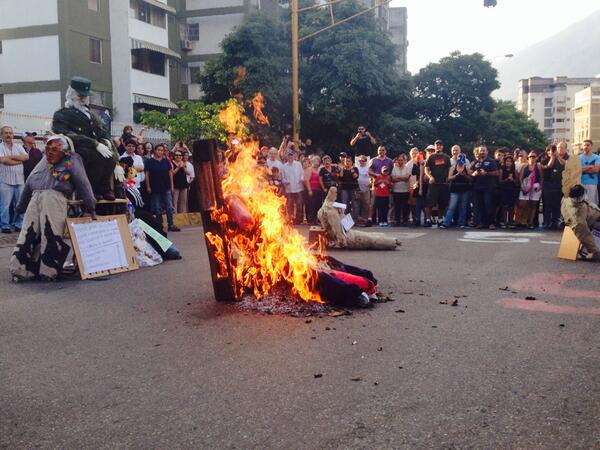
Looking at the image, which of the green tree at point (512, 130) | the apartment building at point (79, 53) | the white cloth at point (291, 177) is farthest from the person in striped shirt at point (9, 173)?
the green tree at point (512, 130)

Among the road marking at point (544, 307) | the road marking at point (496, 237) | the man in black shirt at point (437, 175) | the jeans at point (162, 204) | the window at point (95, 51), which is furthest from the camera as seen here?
the window at point (95, 51)

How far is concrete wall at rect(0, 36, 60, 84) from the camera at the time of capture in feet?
110

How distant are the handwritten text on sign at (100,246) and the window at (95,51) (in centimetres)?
2883

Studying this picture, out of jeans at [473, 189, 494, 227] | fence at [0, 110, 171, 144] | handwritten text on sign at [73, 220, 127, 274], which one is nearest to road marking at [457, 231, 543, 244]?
jeans at [473, 189, 494, 227]

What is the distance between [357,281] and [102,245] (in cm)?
419

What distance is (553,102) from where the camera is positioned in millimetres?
166500

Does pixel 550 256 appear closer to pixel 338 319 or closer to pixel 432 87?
pixel 338 319

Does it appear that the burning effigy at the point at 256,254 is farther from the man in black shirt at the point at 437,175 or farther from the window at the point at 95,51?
the window at the point at 95,51

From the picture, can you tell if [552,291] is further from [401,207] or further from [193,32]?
[193,32]

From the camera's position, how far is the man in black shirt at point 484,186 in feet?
53.1

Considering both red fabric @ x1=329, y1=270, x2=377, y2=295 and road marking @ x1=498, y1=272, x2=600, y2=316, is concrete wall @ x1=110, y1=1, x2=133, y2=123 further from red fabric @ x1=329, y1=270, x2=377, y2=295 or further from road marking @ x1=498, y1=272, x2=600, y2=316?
red fabric @ x1=329, y1=270, x2=377, y2=295

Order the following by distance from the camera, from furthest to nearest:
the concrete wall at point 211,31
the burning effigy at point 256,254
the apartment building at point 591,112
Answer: the apartment building at point 591,112 → the concrete wall at point 211,31 → the burning effigy at point 256,254

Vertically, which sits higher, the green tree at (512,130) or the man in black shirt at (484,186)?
the green tree at (512,130)

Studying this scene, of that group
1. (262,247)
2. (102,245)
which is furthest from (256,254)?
(102,245)
